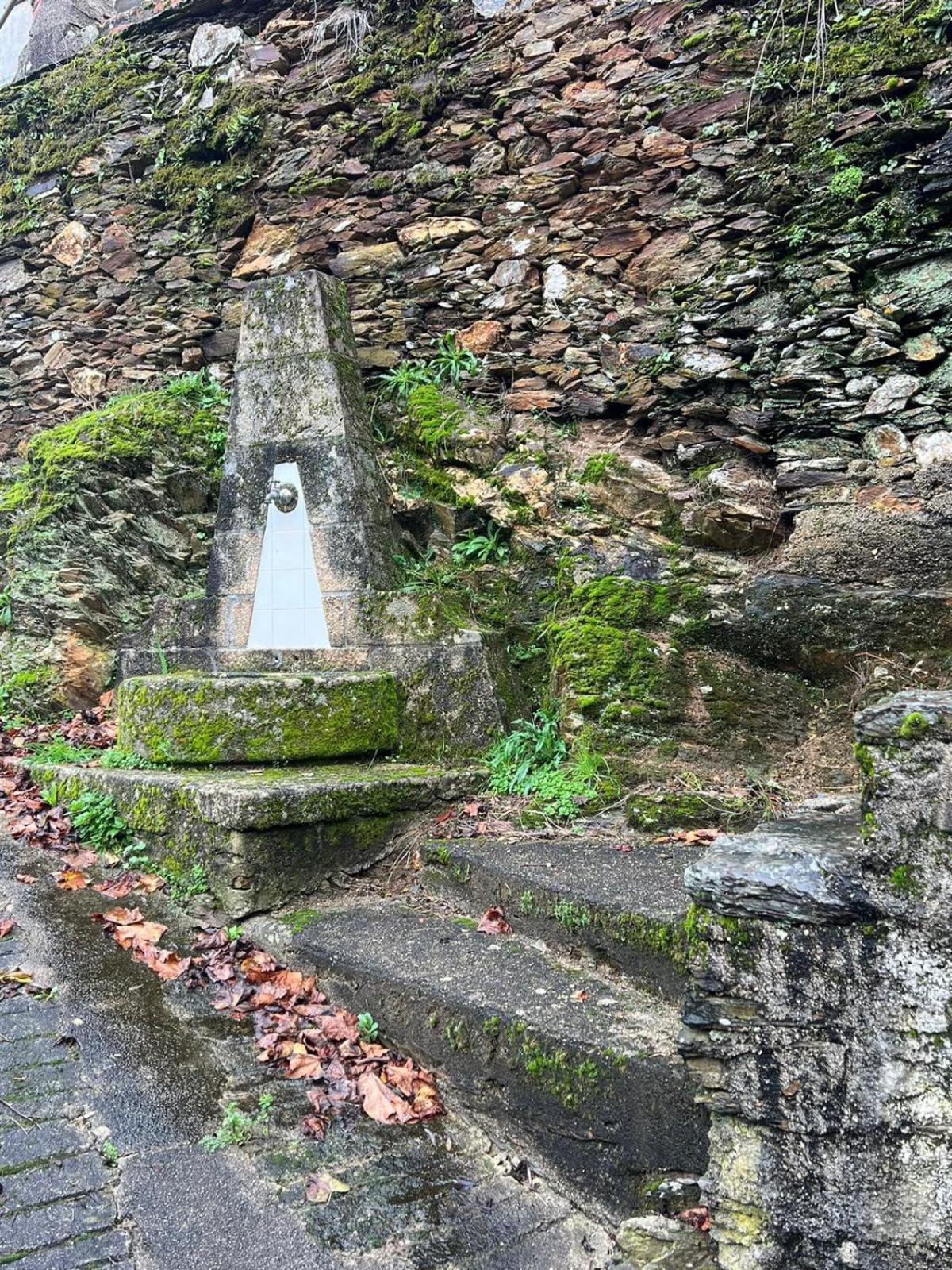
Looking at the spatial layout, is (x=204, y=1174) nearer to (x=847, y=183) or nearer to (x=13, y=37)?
(x=847, y=183)

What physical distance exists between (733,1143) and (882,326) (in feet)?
14.6

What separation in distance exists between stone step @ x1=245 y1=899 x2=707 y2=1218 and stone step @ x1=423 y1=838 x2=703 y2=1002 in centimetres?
9

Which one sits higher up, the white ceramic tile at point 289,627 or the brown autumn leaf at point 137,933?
the white ceramic tile at point 289,627

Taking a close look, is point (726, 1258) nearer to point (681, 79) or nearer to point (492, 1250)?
point (492, 1250)

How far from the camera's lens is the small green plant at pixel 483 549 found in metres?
5.48

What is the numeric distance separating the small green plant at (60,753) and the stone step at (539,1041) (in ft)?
8.43

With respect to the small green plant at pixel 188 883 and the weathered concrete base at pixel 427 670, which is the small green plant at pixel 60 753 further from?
the small green plant at pixel 188 883

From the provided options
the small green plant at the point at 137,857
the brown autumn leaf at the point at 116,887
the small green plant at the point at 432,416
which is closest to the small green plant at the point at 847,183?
the small green plant at the point at 432,416

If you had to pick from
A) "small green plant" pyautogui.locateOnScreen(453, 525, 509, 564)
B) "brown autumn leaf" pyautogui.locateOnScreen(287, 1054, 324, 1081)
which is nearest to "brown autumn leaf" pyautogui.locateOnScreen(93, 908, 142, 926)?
"brown autumn leaf" pyautogui.locateOnScreen(287, 1054, 324, 1081)

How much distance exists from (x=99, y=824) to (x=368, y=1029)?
2.17 metres

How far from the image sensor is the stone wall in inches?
173

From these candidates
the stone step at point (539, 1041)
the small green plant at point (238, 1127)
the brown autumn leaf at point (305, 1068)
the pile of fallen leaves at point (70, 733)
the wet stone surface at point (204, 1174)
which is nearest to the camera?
the wet stone surface at point (204, 1174)

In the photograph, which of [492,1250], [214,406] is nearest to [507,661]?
[492,1250]

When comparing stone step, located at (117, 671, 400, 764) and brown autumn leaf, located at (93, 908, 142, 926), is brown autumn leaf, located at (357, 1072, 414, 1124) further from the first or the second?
stone step, located at (117, 671, 400, 764)
